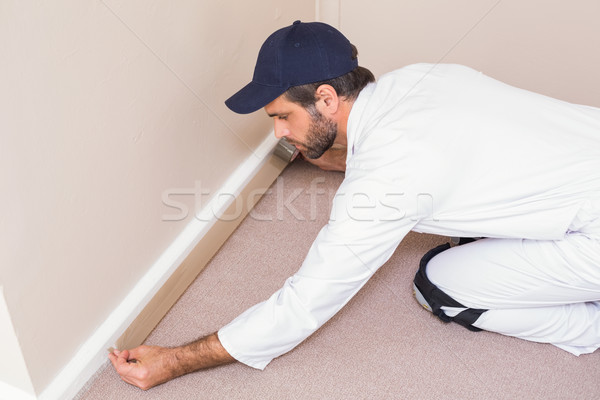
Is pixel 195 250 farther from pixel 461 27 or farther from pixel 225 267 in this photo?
pixel 461 27

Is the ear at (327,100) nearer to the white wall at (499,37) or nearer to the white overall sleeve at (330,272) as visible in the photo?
the white overall sleeve at (330,272)

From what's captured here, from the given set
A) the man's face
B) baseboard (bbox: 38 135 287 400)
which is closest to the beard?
the man's face

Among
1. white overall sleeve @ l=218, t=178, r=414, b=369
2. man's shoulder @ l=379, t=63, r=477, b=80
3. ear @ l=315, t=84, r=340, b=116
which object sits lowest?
white overall sleeve @ l=218, t=178, r=414, b=369

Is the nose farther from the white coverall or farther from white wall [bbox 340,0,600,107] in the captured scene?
white wall [bbox 340,0,600,107]

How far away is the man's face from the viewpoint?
141cm

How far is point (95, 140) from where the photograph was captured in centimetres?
123

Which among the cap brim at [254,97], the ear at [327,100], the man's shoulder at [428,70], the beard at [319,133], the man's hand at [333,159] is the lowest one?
the man's hand at [333,159]

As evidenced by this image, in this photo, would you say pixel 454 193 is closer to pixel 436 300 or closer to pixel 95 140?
pixel 436 300

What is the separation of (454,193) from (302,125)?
382mm

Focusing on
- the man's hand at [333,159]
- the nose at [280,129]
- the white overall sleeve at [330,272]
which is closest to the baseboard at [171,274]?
the man's hand at [333,159]

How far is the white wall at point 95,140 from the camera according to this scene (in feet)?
3.44

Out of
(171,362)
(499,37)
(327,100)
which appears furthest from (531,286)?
(499,37)

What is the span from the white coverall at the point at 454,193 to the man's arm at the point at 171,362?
0.16 feet

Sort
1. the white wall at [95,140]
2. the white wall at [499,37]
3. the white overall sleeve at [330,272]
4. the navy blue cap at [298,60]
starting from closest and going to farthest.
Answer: the white wall at [95,140] < the white overall sleeve at [330,272] < the navy blue cap at [298,60] < the white wall at [499,37]
